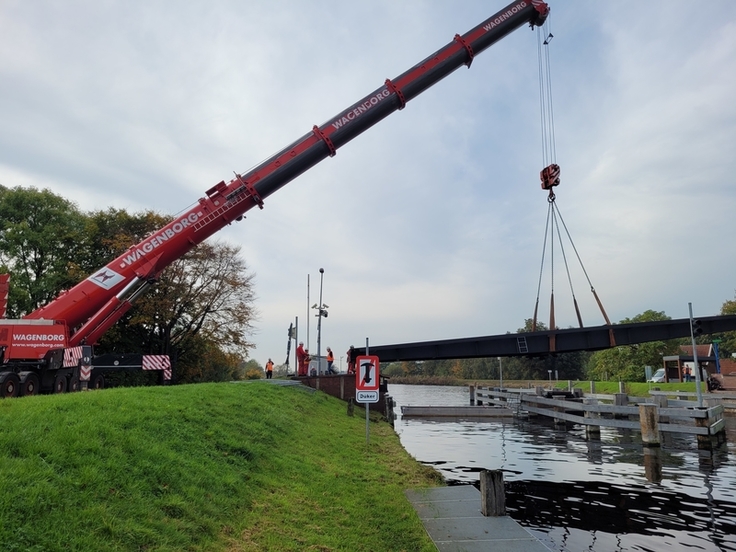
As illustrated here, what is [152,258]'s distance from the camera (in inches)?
741

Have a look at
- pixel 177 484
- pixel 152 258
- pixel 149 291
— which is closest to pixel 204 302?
pixel 149 291

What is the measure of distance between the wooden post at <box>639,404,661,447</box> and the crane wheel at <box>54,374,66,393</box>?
2217 cm

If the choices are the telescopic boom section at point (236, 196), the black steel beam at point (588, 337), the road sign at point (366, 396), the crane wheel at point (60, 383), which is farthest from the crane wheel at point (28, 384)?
the black steel beam at point (588, 337)

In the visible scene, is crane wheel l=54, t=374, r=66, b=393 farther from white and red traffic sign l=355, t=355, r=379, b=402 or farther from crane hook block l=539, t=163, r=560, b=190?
crane hook block l=539, t=163, r=560, b=190

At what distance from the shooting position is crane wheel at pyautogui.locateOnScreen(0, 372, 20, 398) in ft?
48.5

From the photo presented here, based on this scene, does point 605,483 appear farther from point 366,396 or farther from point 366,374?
point 366,374

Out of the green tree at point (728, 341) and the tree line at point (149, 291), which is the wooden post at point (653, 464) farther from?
the green tree at point (728, 341)

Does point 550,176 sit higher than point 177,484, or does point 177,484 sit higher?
point 550,176

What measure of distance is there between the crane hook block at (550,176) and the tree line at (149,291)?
2737cm

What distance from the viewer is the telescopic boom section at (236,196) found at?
59.9 feet

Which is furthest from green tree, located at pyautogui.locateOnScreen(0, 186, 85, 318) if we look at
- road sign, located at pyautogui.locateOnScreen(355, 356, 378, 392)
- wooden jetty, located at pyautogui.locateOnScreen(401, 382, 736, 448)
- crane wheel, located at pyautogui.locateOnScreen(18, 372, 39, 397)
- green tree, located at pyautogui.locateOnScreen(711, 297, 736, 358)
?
green tree, located at pyautogui.locateOnScreen(711, 297, 736, 358)

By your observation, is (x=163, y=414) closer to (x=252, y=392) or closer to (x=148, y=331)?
(x=252, y=392)

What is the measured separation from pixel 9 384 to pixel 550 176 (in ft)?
67.2

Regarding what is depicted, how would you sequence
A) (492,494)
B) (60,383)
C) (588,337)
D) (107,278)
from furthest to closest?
1. (588,337)
2. (107,278)
3. (60,383)
4. (492,494)
